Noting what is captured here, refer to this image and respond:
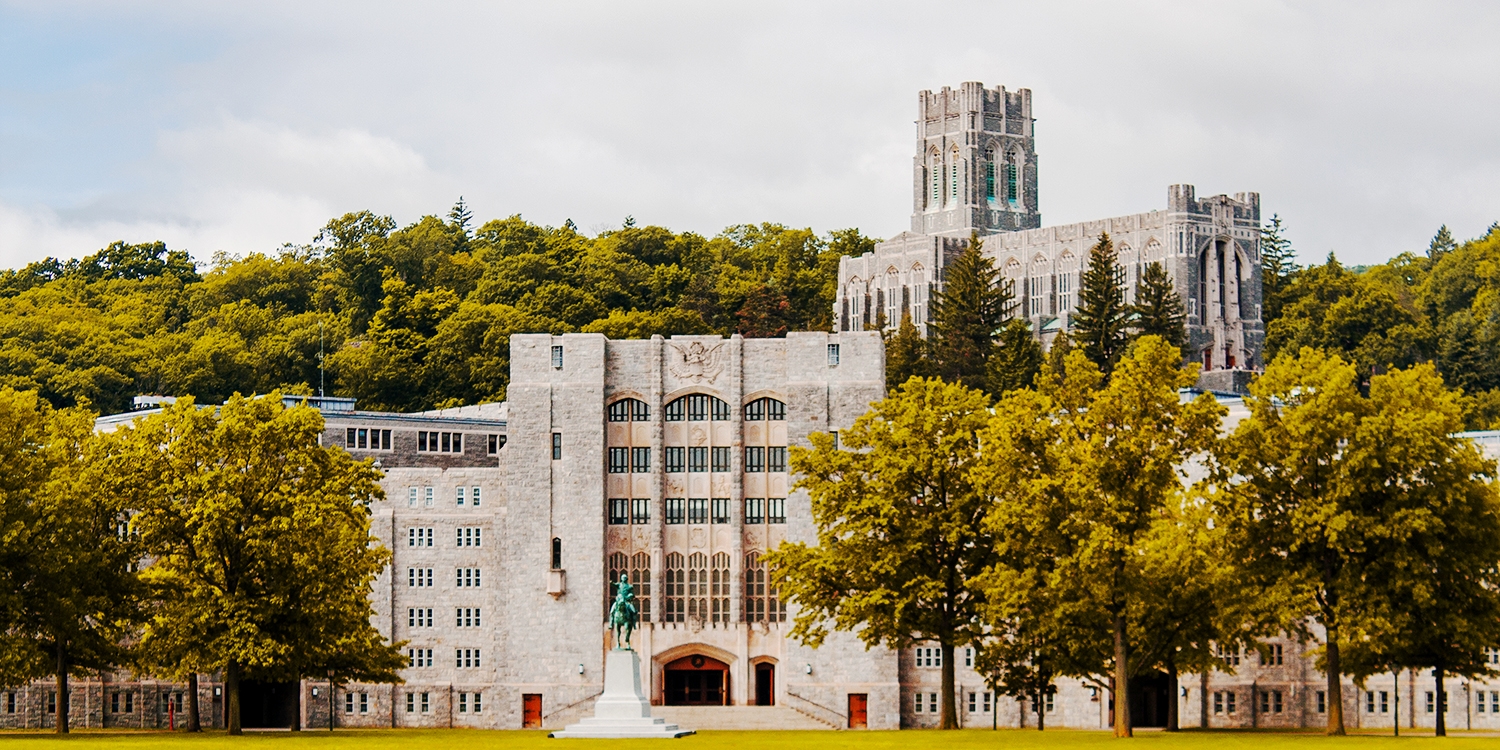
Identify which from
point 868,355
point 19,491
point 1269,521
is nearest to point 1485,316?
point 868,355

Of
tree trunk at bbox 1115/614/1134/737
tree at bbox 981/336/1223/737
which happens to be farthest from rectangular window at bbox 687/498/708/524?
tree trunk at bbox 1115/614/1134/737

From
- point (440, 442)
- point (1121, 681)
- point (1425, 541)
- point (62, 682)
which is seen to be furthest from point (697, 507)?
point (1425, 541)

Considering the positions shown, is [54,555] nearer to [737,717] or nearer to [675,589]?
[737,717]

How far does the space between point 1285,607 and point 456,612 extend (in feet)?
166

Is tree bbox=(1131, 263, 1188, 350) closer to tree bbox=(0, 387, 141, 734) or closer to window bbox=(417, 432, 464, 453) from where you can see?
window bbox=(417, 432, 464, 453)

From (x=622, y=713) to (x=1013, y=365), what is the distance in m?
80.4

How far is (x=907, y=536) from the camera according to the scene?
94438mm

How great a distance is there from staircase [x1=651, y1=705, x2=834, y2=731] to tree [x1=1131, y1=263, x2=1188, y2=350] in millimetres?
75195

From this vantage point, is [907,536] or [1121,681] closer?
[1121,681]

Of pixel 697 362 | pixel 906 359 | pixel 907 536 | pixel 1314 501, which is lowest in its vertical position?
pixel 907 536

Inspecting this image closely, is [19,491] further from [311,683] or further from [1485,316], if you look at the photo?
[1485,316]

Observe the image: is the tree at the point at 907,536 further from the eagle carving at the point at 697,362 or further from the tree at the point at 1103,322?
the tree at the point at 1103,322

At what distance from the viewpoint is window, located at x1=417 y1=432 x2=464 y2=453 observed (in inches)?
5266

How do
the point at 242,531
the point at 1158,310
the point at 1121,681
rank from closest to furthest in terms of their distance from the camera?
the point at 1121,681
the point at 242,531
the point at 1158,310
